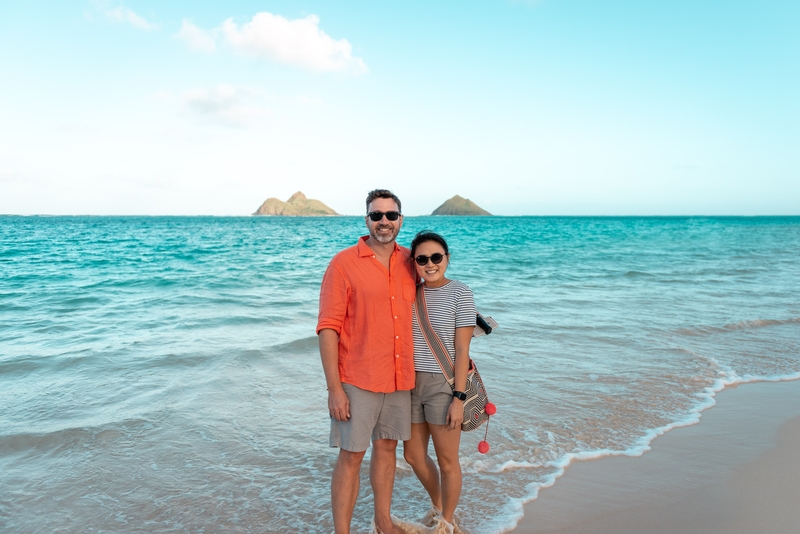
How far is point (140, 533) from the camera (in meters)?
3.57

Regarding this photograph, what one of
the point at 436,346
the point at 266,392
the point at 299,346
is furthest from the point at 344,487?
the point at 299,346

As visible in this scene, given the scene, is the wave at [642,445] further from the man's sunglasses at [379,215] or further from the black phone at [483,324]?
the man's sunglasses at [379,215]

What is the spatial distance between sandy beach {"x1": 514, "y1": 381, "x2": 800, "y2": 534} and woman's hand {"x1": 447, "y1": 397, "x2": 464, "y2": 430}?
101 centimetres

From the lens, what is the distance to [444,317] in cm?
321

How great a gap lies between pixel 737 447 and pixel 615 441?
3.33ft

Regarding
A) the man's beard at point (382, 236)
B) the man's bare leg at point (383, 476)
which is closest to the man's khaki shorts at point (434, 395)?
the man's bare leg at point (383, 476)

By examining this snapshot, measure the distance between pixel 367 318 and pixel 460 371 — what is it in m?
0.65

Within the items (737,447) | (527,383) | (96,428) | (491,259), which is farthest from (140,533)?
(491,259)

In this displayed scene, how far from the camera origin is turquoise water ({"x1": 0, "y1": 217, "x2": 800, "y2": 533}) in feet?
13.1

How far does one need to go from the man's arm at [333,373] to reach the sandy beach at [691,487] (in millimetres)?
1532

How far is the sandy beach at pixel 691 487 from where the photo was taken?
356 centimetres

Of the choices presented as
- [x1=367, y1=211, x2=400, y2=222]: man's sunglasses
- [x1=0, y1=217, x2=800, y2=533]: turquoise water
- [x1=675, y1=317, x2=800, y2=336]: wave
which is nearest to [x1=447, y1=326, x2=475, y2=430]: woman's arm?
[x1=367, y1=211, x2=400, y2=222]: man's sunglasses

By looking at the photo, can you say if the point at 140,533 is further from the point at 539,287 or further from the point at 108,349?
the point at 539,287

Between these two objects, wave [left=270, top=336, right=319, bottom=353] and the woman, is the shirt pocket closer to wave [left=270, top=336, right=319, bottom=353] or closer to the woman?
the woman
